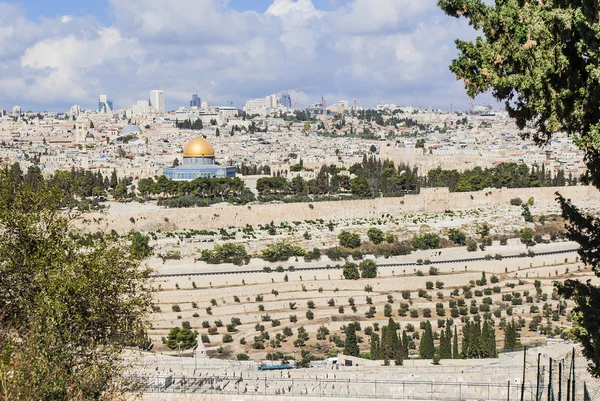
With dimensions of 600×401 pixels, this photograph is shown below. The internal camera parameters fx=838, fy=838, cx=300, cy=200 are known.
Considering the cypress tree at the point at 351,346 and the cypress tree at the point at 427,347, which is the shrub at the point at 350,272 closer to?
the cypress tree at the point at 351,346

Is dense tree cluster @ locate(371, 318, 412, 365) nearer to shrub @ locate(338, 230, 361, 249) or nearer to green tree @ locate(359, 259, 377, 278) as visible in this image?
green tree @ locate(359, 259, 377, 278)

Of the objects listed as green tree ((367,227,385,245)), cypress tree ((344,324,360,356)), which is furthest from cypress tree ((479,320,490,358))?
green tree ((367,227,385,245))

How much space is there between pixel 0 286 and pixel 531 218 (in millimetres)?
29343

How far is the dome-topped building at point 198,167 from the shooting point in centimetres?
4678

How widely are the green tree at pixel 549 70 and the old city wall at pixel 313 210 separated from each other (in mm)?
26998


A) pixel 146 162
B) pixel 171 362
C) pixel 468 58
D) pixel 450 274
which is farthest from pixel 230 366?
pixel 146 162

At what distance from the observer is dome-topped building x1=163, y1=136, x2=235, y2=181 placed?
1842 inches

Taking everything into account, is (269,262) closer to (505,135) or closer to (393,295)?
(393,295)

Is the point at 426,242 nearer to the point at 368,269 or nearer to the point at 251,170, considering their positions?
the point at 368,269

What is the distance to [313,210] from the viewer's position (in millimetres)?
37438

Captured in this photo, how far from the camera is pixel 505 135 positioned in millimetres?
89938

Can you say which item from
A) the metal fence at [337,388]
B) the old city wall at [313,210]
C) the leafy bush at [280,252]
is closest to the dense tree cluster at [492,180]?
the old city wall at [313,210]

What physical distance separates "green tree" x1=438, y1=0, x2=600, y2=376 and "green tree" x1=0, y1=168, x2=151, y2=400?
15.1 feet

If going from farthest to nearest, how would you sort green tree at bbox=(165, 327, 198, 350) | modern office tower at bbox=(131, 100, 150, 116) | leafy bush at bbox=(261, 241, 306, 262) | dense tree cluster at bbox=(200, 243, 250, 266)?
modern office tower at bbox=(131, 100, 150, 116) < leafy bush at bbox=(261, 241, 306, 262) < dense tree cluster at bbox=(200, 243, 250, 266) < green tree at bbox=(165, 327, 198, 350)
